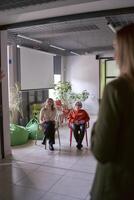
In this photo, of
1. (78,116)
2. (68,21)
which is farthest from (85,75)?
(68,21)

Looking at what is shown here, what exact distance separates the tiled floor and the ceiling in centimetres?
240

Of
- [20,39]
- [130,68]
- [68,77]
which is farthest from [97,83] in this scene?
[130,68]

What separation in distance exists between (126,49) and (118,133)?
0.37 m

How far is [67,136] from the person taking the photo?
6848 mm

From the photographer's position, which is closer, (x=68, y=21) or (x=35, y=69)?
(x=68, y=21)

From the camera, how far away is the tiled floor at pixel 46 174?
3.15 metres

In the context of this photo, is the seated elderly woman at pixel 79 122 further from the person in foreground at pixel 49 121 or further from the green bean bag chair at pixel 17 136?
the green bean bag chair at pixel 17 136

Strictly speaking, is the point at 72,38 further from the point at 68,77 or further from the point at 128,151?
the point at 128,151

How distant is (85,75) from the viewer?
10680 mm

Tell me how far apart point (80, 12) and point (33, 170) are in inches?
102


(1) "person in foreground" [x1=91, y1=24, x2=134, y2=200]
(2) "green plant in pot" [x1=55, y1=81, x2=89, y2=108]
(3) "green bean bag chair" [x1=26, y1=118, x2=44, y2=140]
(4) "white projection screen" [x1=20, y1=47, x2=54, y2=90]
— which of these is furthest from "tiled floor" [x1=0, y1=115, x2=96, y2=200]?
(2) "green plant in pot" [x1=55, y1=81, x2=89, y2=108]

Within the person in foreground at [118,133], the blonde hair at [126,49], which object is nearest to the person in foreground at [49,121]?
the person in foreground at [118,133]

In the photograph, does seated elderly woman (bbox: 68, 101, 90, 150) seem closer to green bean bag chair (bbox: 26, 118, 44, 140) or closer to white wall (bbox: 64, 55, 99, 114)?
green bean bag chair (bbox: 26, 118, 44, 140)

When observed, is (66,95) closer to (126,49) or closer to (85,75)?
(85,75)
